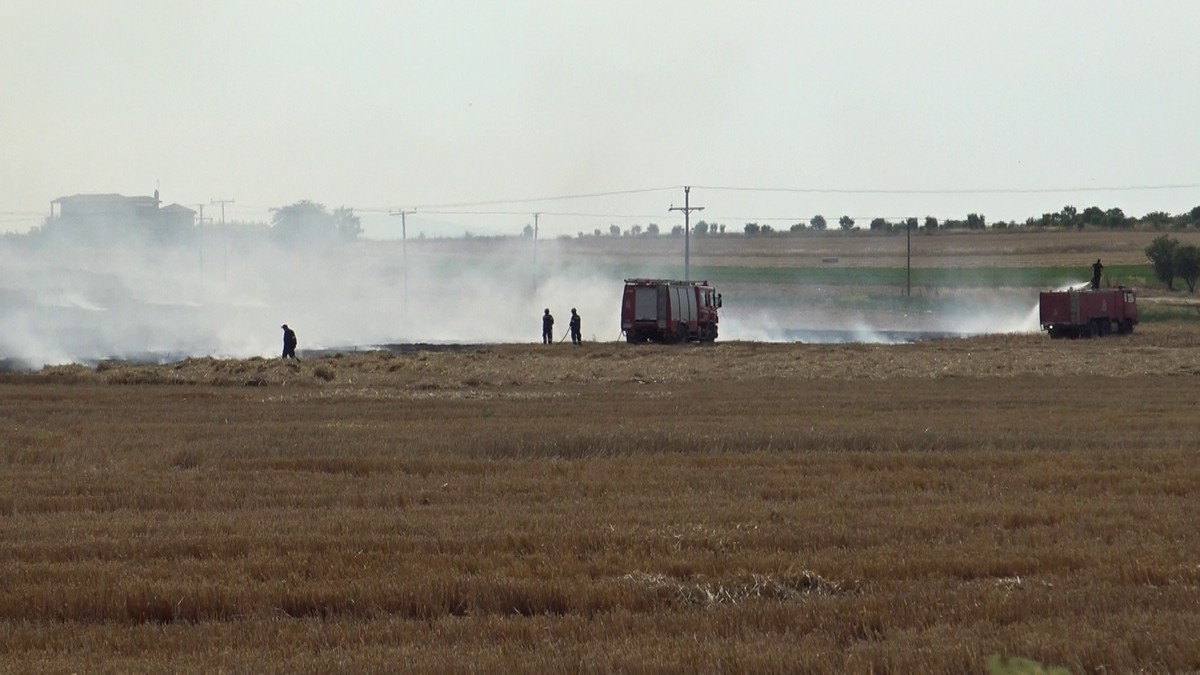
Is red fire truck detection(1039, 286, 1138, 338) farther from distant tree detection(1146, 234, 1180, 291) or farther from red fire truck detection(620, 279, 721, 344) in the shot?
distant tree detection(1146, 234, 1180, 291)

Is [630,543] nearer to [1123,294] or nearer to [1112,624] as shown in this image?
[1112,624]

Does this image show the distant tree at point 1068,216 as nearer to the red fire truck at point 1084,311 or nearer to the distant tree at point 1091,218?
the distant tree at point 1091,218

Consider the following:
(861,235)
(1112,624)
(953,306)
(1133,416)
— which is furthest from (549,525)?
(861,235)

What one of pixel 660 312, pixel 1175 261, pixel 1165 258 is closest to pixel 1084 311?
pixel 660 312

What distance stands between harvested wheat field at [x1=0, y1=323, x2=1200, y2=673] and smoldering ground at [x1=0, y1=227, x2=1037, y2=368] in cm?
3376

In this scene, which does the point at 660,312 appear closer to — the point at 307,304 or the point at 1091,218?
the point at 307,304

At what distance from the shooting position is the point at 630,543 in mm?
13844

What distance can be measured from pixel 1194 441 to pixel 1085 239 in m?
132

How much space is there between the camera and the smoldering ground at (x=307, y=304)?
229 feet

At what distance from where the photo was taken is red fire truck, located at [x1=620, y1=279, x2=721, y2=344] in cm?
6450

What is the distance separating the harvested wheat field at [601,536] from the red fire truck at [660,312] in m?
33.5

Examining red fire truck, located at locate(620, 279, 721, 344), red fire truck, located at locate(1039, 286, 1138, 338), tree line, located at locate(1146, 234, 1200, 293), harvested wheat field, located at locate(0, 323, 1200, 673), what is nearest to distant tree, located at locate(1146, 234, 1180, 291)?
tree line, located at locate(1146, 234, 1200, 293)

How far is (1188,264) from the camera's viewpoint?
326 ft

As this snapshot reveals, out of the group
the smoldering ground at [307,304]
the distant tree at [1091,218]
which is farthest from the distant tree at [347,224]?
the distant tree at [1091,218]
